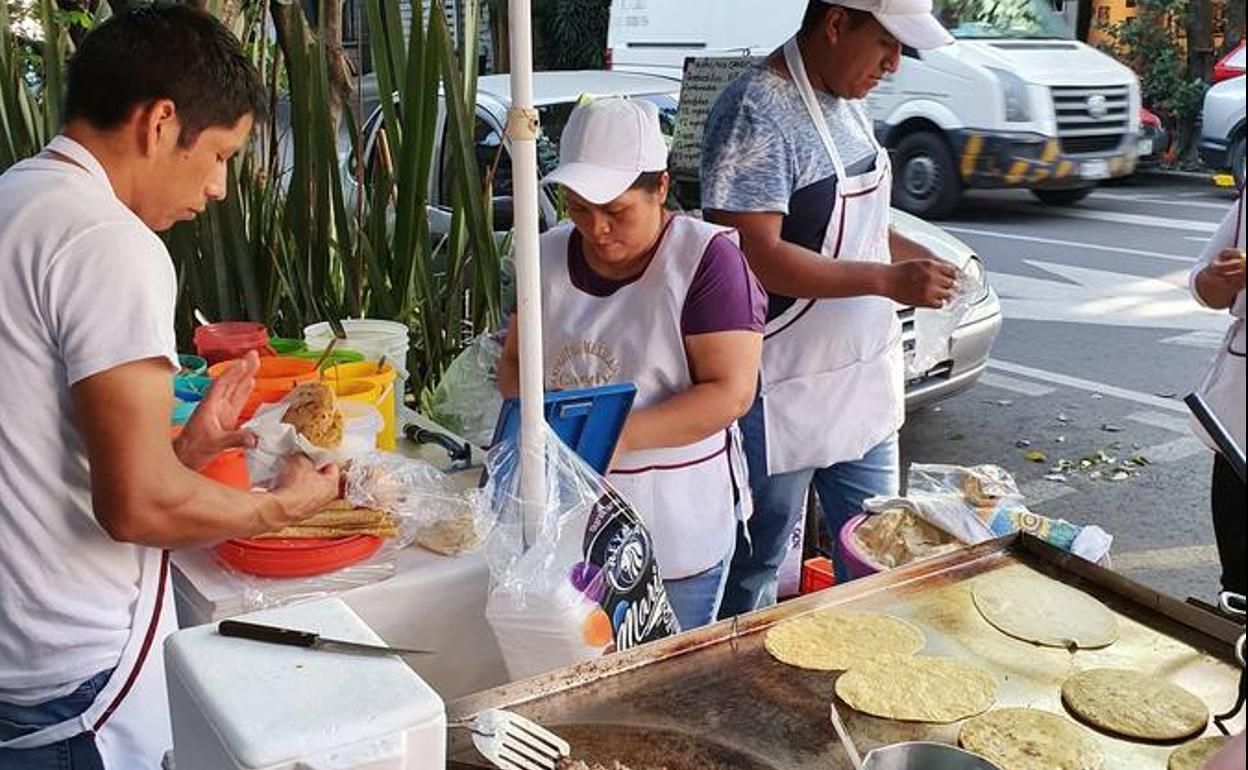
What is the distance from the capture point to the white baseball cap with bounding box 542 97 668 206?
1904 mm

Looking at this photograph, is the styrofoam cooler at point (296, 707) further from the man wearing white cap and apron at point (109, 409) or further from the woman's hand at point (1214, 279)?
the woman's hand at point (1214, 279)

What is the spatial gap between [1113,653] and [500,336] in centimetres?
129

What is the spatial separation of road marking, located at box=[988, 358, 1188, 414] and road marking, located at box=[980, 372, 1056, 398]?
8 centimetres

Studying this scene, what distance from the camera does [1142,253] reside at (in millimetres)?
8602

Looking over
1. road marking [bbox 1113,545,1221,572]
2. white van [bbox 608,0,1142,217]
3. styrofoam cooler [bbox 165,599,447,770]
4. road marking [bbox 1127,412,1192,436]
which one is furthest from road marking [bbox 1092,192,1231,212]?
styrofoam cooler [bbox 165,599,447,770]

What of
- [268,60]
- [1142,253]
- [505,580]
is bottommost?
[1142,253]

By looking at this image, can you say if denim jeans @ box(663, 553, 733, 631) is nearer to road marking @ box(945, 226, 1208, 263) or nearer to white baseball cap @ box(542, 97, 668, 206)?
white baseball cap @ box(542, 97, 668, 206)

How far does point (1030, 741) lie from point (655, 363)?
840 mm

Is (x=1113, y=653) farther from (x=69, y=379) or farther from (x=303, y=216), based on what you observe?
(x=303, y=216)

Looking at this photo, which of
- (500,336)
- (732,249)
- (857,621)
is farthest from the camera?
(500,336)

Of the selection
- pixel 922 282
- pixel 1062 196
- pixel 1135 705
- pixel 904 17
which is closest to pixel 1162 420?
pixel 922 282

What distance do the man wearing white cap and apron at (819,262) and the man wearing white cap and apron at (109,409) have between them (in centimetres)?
107

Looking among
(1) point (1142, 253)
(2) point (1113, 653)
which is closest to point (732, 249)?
(2) point (1113, 653)

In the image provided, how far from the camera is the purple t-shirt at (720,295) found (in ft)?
6.43
